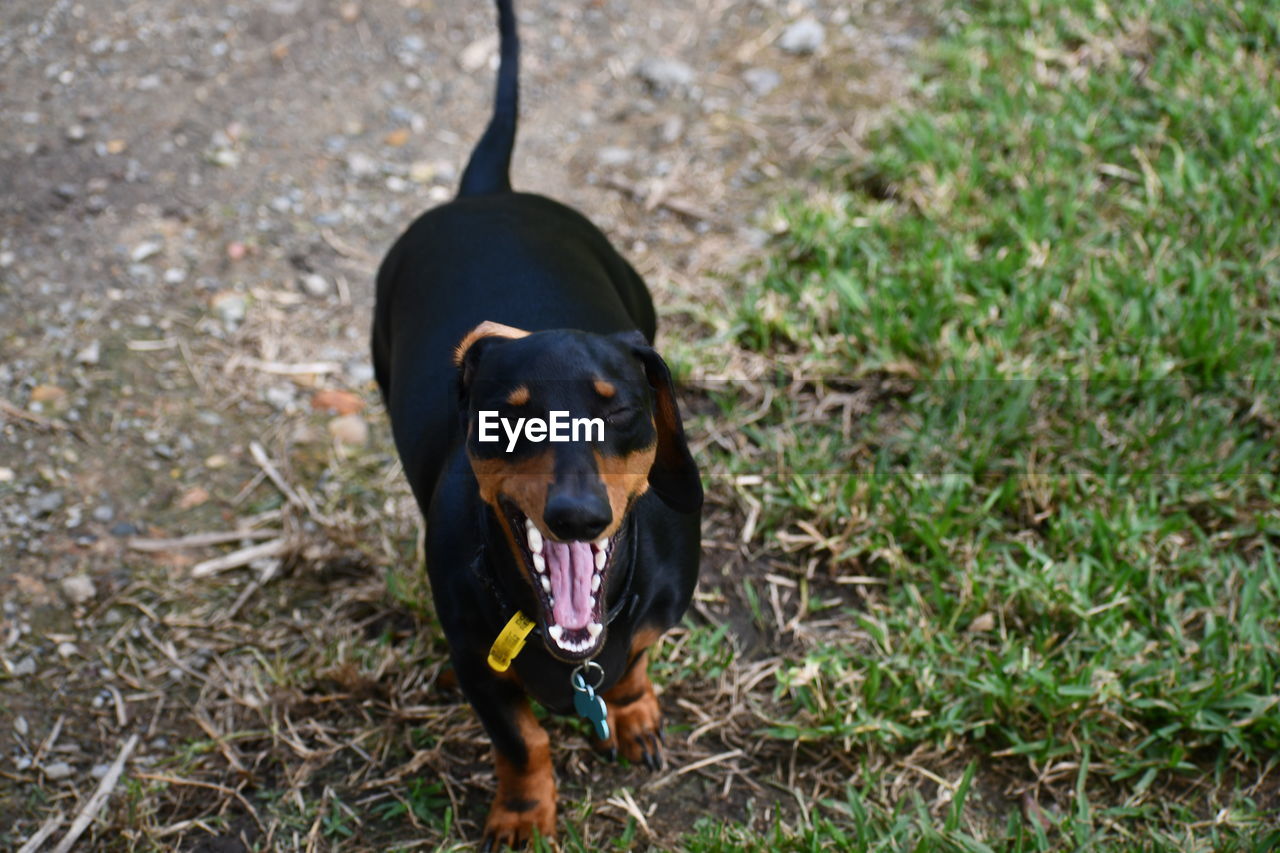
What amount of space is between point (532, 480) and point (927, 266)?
2.30m

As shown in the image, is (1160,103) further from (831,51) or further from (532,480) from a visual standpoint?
(532,480)

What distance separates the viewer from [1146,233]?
3992 millimetres

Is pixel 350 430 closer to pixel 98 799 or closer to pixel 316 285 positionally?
pixel 316 285

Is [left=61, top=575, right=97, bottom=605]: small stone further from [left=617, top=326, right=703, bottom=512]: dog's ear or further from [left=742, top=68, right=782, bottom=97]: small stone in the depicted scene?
[left=742, top=68, right=782, bottom=97]: small stone

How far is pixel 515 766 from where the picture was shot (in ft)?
8.33

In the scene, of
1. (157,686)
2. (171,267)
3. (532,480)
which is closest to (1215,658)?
(532,480)

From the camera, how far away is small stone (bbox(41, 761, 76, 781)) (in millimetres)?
2791

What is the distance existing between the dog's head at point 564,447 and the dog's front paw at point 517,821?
668 millimetres

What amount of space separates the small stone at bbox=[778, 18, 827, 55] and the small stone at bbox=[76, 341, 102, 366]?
3.00 m

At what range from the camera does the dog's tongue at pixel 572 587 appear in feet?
6.91

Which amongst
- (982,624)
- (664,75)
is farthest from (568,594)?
(664,75)

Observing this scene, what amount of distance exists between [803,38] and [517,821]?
362 centimetres

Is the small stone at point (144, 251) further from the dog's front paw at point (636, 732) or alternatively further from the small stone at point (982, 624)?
the small stone at point (982, 624)

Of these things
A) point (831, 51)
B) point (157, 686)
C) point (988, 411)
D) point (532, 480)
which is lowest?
point (157, 686)
